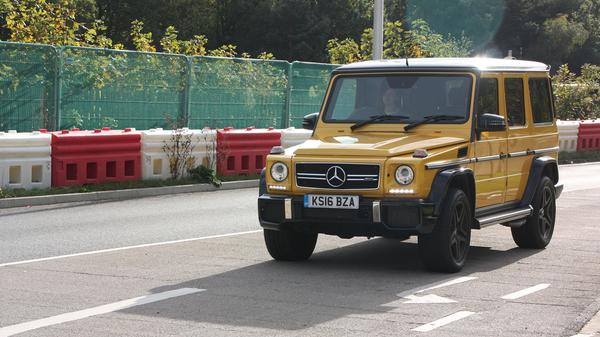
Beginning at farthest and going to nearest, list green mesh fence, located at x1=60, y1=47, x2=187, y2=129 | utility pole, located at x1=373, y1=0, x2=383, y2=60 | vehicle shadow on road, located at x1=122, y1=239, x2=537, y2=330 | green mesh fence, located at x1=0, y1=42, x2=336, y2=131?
1. utility pole, located at x1=373, y1=0, x2=383, y2=60
2. green mesh fence, located at x1=60, y1=47, x2=187, y2=129
3. green mesh fence, located at x1=0, y1=42, x2=336, y2=131
4. vehicle shadow on road, located at x1=122, y1=239, x2=537, y2=330

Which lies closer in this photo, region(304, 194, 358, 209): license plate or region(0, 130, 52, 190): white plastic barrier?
region(304, 194, 358, 209): license plate

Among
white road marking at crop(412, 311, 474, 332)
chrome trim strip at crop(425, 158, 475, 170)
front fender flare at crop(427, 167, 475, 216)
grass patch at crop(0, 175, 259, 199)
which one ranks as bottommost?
grass patch at crop(0, 175, 259, 199)

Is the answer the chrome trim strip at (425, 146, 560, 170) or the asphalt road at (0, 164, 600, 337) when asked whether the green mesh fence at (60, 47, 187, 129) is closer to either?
the asphalt road at (0, 164, 600, 337)

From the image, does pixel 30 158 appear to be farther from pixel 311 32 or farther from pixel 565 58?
pixel 565 58

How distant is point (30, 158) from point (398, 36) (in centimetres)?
2608

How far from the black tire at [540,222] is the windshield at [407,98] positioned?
1.68 m

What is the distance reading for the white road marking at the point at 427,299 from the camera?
9305 mm

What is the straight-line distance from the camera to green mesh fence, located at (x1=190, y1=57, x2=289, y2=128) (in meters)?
25.0

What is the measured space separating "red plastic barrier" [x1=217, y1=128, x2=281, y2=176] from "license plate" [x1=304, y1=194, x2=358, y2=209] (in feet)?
38.4

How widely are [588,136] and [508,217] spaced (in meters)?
23.5

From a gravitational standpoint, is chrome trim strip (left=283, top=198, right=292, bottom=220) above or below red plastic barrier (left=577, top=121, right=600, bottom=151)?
above

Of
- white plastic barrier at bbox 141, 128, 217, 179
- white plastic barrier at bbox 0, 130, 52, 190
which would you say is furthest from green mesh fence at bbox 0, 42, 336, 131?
white plastic barrier at bbox 0, 130, 52, 190

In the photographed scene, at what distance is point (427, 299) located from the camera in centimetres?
944

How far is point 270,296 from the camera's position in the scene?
9445 mm
